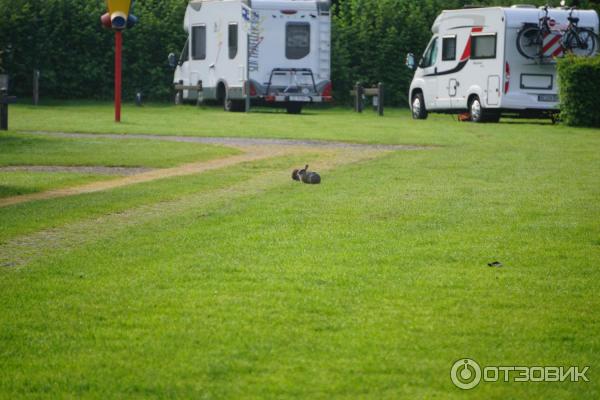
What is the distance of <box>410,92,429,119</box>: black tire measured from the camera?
34.8 meters

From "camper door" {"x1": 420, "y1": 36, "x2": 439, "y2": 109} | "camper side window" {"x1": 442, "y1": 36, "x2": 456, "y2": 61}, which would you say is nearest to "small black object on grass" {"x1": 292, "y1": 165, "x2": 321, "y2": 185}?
"camper side window" {"x1": 442, "y1": 36, "x2": 456, "y2": 61}

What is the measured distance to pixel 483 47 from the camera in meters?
31.2

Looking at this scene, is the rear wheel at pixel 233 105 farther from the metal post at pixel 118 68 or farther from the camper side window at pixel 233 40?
the metal post at pixel 118 68

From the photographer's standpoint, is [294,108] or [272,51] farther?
[294,108]

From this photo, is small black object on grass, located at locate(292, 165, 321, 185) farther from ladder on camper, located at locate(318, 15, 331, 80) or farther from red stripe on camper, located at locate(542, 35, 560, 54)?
ladder on camper, located at locate(318, 15, 331, 80)

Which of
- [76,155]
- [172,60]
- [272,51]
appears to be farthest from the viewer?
[172,60]

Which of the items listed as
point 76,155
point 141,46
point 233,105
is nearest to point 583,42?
point 233,105

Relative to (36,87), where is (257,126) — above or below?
below

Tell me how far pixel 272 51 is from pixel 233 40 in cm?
149

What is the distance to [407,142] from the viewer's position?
75.6 ft

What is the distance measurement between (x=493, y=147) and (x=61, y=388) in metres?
16.5

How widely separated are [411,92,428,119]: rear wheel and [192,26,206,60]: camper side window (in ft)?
22.9

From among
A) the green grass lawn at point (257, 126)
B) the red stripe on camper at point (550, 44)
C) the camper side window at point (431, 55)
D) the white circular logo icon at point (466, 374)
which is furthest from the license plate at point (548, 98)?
the white circular logo icon at point (466, 374)

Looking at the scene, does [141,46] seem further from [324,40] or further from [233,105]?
[324,40]
